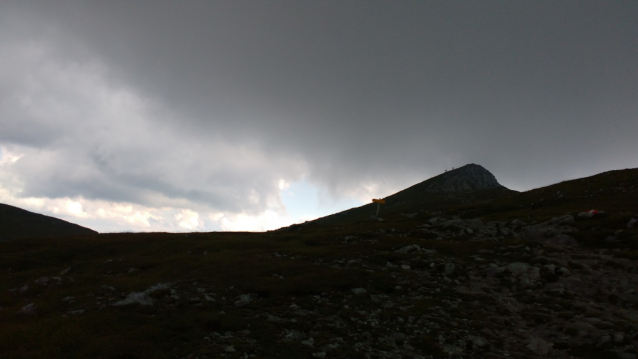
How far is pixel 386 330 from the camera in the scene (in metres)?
16.0

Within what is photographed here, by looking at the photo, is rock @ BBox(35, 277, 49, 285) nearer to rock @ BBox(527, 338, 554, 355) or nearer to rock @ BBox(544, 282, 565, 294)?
rock @ BBox(527, 338, 554, 355)

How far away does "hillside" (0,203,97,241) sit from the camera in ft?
493

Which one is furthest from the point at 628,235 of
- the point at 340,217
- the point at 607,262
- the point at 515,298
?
the point at 340,217

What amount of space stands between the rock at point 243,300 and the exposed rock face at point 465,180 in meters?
134

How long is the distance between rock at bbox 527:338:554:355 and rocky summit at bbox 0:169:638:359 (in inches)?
4.5

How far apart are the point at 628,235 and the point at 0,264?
59104 millimetres

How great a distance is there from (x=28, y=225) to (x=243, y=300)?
202 m

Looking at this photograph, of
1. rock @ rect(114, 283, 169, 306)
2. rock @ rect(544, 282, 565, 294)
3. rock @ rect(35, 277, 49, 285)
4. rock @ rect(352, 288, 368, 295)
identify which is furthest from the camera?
rock @ rect(35, 277, 49, 285)

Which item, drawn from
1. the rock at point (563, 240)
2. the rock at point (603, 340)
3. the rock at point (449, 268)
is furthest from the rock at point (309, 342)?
the rock at point (563, 240)

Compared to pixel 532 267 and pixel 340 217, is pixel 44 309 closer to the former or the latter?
pixel 532 267

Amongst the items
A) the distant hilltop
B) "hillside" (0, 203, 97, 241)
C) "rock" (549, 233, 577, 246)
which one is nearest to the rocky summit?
"rock" (549, 233, 577, 246)

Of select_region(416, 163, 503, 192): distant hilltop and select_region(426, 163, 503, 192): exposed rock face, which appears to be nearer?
select_region(426, 163, 503, 192): exposed rock face

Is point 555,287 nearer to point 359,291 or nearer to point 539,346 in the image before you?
point 539,346

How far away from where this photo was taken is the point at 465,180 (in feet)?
492
